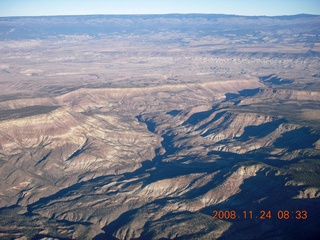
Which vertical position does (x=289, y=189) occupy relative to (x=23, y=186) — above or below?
above

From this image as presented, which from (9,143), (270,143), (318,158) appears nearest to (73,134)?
(9,143)

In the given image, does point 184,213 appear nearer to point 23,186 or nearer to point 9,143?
point 23,186
